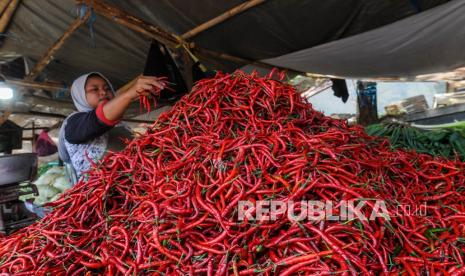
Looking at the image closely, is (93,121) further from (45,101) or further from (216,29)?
(45,101)

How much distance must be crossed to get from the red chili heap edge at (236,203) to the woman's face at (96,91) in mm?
902

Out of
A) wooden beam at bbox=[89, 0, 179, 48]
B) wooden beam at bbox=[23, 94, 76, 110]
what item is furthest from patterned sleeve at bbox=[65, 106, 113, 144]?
wooden beam at bbox=[23, 94, 76, 110]

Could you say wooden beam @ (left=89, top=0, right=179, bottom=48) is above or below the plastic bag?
above

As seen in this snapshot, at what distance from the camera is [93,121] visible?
7.20 feet

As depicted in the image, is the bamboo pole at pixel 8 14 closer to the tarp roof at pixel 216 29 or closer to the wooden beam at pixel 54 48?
the tarp roof at pixel 216 29

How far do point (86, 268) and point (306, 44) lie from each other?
3.84 m

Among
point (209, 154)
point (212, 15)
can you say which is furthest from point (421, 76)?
point (209, 154)

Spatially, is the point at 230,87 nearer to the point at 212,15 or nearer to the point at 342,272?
the point at 342,272

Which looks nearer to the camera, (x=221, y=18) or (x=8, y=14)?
(x=221, y=18)

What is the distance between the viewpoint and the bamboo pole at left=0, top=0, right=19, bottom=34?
3.52 meters

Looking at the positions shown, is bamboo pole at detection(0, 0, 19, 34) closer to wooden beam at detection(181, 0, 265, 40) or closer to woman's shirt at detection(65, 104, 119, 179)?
wooden beam at detection(181, 0, 265, 40)

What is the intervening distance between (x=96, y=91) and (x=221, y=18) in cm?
164

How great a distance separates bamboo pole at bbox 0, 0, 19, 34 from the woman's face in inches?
69.8

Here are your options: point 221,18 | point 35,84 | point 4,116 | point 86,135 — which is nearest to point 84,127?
point 86,135
